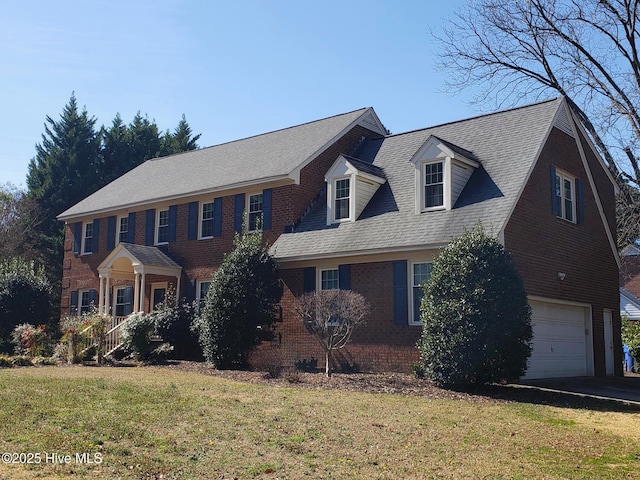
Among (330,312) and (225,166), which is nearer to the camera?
(330,312)

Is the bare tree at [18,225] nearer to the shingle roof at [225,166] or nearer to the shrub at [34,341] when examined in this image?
the shingle roof at [225,166]

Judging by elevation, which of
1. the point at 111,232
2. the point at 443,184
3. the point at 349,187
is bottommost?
the point at 111,232

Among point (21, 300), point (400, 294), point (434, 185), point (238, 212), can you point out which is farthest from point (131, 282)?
point (434, 185)

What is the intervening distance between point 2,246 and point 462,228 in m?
33.4

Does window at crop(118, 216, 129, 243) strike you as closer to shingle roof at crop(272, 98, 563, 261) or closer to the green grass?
shingle roof at crop(272, 98, 563, 261)

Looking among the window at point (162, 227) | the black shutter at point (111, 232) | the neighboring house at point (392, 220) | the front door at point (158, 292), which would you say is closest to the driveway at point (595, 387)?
the neighboring house at point (392, 220)

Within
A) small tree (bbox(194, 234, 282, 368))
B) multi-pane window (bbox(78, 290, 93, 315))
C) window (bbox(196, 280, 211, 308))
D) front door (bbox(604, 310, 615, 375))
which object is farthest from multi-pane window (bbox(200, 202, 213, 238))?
front door (bbox(604, 310, 615, 375))

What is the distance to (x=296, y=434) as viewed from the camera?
9.02 metres

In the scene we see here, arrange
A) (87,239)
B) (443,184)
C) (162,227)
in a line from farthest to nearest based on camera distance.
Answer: (87,239) < (162,227) < (443,184)

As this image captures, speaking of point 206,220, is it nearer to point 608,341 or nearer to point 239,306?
point 239,306

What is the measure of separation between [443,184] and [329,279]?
4.27m

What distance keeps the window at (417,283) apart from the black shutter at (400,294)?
181 mm

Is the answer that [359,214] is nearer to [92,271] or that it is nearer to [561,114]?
[561,114]

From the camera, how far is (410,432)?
9.53 m
